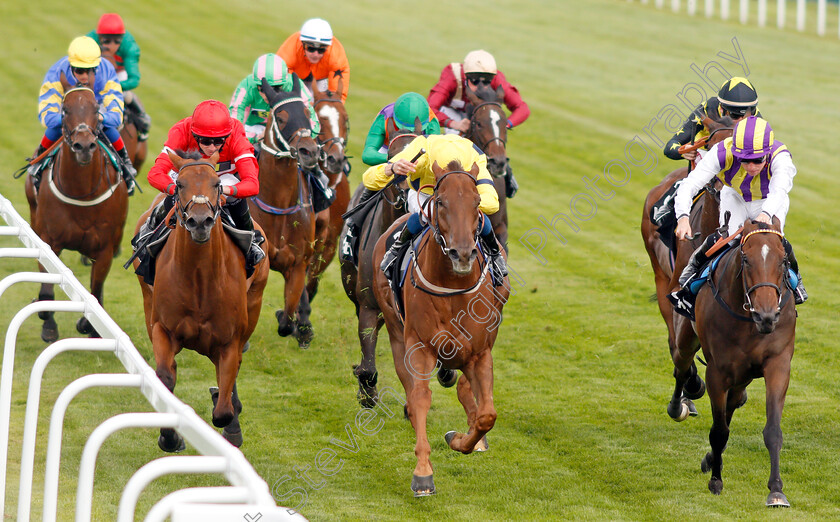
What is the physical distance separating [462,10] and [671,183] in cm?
2389

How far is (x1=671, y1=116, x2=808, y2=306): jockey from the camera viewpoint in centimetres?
648

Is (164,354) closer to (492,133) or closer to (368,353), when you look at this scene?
(368,353)

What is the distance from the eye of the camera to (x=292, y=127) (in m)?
8.74

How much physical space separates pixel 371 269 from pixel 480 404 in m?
1.89

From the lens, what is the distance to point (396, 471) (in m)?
6.93

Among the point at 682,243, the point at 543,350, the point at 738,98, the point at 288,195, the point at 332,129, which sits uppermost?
the point at 738,98

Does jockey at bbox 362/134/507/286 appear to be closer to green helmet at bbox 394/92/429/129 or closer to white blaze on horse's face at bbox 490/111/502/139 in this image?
green helmet at bbox 394/92/429/129

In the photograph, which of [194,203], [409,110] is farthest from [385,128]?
[194,203]

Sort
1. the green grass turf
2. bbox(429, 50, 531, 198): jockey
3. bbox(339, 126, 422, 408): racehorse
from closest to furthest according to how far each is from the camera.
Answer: the green grass turf → bbox(339, 126, 422, 408): racehorse → bbox(429, 50, 531, 198): jockey

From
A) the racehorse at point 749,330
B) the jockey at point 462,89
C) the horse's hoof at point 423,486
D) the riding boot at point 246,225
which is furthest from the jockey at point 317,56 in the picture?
the horse's hoof at point 423,486

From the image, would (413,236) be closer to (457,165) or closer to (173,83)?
(457,165)

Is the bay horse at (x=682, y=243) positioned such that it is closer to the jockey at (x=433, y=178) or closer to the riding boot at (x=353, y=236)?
the jockey at (x=433, y=178)

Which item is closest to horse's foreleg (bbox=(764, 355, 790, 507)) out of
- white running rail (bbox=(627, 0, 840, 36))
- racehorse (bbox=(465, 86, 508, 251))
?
racehorse (bbox=(465, 86, 508, 251))

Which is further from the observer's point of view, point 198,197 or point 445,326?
point 445,326
